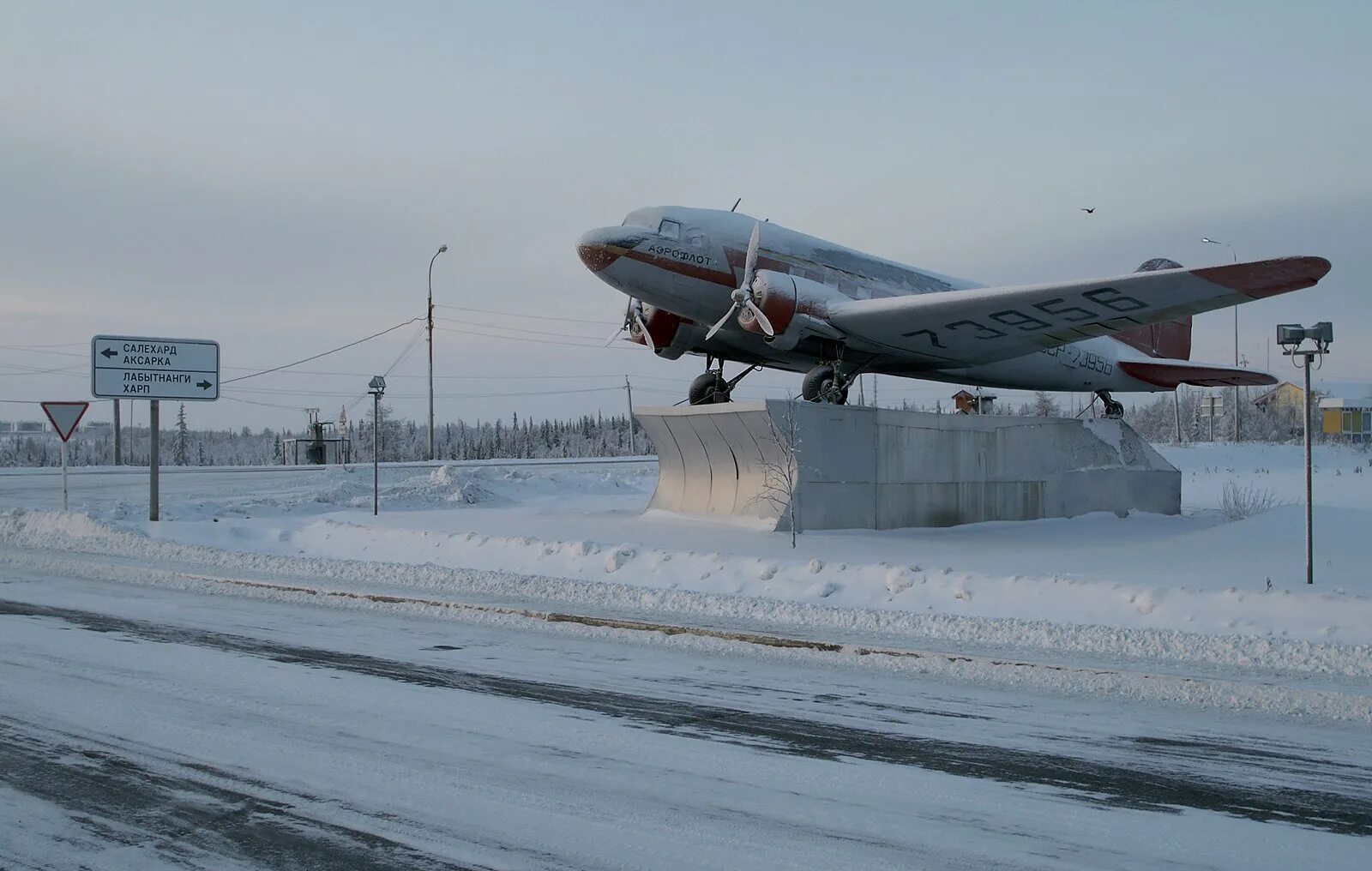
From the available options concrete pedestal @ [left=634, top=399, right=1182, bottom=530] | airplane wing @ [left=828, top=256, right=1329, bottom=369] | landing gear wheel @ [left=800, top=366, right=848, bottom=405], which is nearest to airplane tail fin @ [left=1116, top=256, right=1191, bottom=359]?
concrete pedestal @ [left=634, top=399, right=1182, bottom=530]

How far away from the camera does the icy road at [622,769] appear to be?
14.5 feet

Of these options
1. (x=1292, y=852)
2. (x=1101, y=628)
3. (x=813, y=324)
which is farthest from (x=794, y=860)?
(x=813, y=324)

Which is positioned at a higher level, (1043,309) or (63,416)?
(1043,309)

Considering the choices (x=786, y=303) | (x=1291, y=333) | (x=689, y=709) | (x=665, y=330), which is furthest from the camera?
(x=665, y=330)

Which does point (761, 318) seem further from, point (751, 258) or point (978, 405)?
point (978, 405)

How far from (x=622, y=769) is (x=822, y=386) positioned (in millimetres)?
15361

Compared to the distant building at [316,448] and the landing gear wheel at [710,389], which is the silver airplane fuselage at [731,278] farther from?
the distant building at [316,448]

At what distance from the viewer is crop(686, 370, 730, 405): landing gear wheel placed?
22.6 meters

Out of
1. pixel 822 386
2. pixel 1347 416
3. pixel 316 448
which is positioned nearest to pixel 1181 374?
pixel 822 386

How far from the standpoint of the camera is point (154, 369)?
21.0 metres

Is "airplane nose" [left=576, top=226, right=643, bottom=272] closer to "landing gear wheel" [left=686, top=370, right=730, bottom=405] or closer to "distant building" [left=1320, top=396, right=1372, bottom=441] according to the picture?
"landing gear wheel" [left=686, top=370, right=730, bottom=405]

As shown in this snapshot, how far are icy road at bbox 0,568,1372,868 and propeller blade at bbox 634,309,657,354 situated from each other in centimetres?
1401

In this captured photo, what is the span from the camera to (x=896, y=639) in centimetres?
965

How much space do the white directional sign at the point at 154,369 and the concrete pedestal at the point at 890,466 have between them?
29.2 ft
